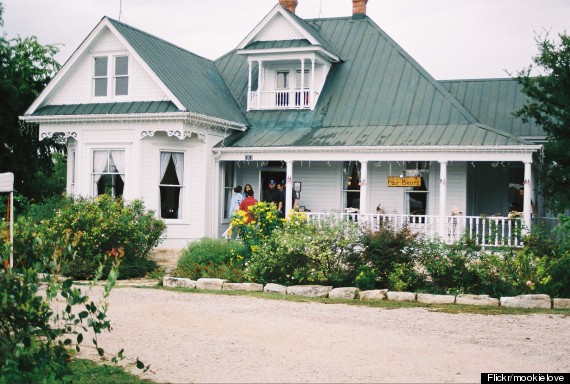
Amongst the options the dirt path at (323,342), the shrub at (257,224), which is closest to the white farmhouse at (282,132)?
the shrub at (257,224)

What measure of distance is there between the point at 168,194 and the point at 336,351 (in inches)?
517

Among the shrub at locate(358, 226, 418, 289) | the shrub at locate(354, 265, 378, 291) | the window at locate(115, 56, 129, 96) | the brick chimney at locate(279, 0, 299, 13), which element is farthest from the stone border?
the brick chimney at locate(279, 0, 299, 13)

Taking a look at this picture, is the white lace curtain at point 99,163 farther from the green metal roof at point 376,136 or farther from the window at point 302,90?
the window at point 302,90

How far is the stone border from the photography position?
12.1 m

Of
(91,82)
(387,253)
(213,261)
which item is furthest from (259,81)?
(387,253)

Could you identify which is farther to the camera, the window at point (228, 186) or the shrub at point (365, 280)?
the window at point (228, 186)

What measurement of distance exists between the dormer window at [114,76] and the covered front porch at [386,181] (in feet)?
11.5

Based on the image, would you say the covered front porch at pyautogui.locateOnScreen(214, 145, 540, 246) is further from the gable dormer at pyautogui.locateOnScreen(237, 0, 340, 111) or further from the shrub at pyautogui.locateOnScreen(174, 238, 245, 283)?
the shrub at pyautogui.locateOnScreen(174, 238, 245, 283)

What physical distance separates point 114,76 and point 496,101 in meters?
12.7

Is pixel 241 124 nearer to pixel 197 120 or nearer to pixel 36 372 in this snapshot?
pixel 197 120

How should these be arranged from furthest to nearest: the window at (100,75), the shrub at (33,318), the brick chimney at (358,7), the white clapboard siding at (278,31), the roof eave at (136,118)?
1. the brick chimney at (358,7)
2. the white clapboard siding at (278,31)
3. the window at (100,75)
4. the roof eave at (136,118)
5. the shrub at (33,318)

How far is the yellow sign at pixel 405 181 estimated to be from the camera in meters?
20.9

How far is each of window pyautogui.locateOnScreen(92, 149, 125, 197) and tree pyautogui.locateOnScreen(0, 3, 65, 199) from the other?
14.6ft

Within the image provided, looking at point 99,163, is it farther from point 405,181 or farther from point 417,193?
point 417,193
